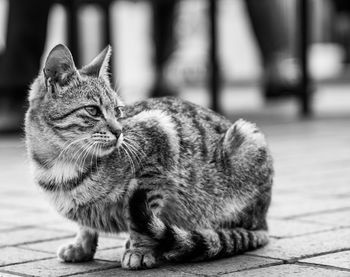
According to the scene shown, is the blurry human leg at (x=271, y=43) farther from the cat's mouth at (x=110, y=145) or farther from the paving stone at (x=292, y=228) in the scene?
the cat's mouth at (x=110, y=145)

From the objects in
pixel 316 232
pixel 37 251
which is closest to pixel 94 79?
pixel 37 251

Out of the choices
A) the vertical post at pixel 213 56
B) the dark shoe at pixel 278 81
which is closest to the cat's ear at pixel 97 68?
the vertical post at pixel 213 56

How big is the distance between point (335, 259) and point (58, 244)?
1.29 metres

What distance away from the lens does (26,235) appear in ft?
13.3

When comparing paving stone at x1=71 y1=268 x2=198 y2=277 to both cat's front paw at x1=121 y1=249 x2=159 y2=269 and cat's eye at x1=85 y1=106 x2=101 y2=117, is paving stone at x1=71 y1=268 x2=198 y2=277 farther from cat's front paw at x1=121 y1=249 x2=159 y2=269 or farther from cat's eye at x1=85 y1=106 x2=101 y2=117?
cat's eye at x1=85 y1=106 x2=101 y2=117

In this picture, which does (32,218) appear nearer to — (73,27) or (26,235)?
(26,235)

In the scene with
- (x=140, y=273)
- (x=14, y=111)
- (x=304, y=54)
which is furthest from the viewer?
(x=304, y=54)

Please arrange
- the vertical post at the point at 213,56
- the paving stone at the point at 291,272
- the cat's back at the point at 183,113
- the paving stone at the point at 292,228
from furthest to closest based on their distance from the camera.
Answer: the vertical post at the point at 213,56, the paving stone at the point at 292,228, the cat's back at the point at 183,113, the paving stone at the point at 291,272

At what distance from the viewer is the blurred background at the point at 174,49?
313 inches

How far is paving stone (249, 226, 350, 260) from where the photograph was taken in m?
3.42

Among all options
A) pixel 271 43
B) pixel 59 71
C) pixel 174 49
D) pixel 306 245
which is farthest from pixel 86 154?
pixel 174 49

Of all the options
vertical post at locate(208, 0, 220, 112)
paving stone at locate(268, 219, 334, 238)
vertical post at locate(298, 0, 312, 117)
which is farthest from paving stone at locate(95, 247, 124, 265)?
vertical post at locate(298, 0, 312, 117)

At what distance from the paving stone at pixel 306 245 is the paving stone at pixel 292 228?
9 centimetres

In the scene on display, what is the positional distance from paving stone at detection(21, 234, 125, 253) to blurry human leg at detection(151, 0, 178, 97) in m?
6.60
